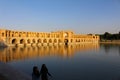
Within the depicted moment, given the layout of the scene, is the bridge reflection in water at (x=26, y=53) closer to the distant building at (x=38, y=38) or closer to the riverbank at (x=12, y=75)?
the riverbank at (x=12, y=75)

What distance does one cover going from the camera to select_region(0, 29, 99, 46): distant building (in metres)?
69.8

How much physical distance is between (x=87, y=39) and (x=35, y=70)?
116486 millimetres

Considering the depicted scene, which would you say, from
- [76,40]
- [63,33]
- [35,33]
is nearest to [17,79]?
[35,33]

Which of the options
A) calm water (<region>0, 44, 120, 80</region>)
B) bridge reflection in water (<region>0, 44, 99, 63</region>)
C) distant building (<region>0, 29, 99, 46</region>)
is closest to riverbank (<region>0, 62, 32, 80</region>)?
calm water (<region>0, 44, 120, 80</region>)

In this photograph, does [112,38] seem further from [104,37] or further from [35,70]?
[35,70]

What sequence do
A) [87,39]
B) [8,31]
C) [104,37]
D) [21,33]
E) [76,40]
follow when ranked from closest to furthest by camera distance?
[8,31]
[21,33]
[76,40]
[87,39]
[104,37]

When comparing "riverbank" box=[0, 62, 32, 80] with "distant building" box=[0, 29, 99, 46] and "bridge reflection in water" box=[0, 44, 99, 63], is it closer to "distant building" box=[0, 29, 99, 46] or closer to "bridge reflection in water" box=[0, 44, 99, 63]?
"bridge reflection in water" box=[0, 44, 99, 63]

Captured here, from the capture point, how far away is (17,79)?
1359 cm

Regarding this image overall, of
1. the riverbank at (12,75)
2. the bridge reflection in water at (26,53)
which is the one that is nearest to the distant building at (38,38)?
the bridge reflection in water at (26,53)

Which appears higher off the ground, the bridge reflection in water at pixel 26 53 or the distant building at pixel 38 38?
the distant building at pixel 38 38

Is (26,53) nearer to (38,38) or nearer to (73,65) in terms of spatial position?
(73,65)

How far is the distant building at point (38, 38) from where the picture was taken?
69.8 metres

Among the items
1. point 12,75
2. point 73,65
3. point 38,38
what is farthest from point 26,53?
point 38,38

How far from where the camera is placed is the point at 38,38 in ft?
286
